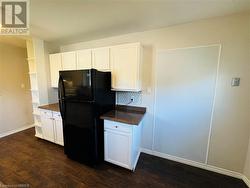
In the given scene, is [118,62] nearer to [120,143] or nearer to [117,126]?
[117,126]

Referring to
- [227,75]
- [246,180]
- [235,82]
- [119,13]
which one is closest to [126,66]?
[119,13]

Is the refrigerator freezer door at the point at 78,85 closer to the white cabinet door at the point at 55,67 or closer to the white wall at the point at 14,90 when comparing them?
the white cabinet door at the point at 55,67

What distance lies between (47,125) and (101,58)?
1992mm

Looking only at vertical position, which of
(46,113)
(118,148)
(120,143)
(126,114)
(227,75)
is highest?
(227,75)

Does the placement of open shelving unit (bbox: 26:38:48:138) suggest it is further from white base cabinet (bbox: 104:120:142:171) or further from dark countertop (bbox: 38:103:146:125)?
white base cabinet (bbox: 104:120:142:171)

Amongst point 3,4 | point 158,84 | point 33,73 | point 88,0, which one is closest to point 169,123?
point 158,84

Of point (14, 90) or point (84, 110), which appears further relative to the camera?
point (14, 90)

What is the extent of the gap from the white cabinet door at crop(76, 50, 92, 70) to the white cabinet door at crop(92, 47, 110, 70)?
11 cm

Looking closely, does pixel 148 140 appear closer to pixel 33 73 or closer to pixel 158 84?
pixel 158 84

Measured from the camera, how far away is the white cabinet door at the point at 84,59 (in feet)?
8.19

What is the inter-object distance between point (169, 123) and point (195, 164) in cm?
82

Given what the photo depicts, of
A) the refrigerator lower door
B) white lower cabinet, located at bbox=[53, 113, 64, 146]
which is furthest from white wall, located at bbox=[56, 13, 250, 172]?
white lower cabinet, located at bbox=[53, 113, 64, 146]

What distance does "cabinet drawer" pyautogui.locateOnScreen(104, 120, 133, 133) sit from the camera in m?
1.90

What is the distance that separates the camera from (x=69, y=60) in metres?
2.71
